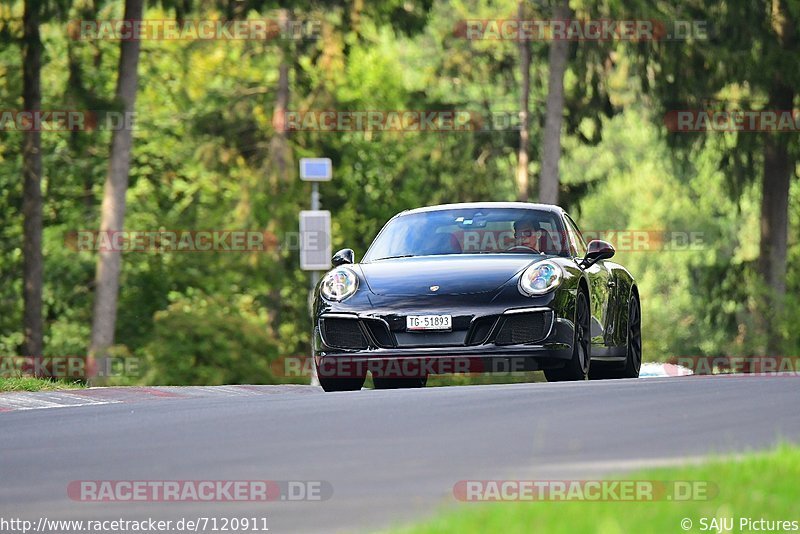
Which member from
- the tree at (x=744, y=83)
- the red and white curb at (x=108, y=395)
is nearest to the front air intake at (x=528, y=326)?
the red and white curb at (x=108, y=395)

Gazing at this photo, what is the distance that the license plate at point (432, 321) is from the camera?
1427cm

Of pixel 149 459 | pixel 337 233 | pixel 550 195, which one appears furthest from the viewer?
pixel 337 233

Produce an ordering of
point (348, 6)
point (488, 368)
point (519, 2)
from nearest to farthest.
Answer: point (488, 368) → point (348, 6) → point (519, 2)

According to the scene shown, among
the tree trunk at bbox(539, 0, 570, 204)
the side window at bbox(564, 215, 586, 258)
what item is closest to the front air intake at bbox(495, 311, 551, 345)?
the side window at bbox(564, 215, 586, 258)

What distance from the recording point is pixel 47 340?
43.9 metres

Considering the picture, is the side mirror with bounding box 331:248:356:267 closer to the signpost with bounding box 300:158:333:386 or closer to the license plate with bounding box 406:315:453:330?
the license plate with bounding box 406:315:453:330

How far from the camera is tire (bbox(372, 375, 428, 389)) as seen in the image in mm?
15856

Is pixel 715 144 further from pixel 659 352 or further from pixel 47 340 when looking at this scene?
pixel 47 340

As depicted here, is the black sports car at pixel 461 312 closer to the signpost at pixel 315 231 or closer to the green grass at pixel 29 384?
the green grass at pixel 29 384

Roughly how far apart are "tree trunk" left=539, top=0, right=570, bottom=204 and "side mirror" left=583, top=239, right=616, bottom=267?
2092cm

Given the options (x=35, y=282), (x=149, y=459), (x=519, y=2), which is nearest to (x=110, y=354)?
(x=35, y=282)

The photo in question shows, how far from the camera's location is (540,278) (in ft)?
47.7

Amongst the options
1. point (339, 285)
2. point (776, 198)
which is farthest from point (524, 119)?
point (339, 285)

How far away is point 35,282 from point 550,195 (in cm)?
1046
